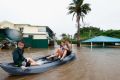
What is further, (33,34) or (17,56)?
(33,34)

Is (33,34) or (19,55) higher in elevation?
(33,34)

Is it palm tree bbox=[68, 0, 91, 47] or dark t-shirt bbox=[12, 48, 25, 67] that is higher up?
palm tree bbox=[68, 0, 91, 47]

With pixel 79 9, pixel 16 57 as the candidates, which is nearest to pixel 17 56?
pixel 16 57

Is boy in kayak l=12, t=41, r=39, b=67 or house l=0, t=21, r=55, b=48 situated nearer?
boy in kayak l=12, t=41, r=39, b=67

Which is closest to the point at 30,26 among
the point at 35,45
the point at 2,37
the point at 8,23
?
the point at 8,23

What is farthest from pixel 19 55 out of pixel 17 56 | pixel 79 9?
pixel 79 9

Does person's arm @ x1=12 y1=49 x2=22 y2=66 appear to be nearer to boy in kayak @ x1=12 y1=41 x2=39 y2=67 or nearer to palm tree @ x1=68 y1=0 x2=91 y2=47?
boy in kayak @ x1=12 y1=41 x2=39 y2=67

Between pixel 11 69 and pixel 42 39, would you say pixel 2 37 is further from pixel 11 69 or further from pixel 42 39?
pixel 11 69

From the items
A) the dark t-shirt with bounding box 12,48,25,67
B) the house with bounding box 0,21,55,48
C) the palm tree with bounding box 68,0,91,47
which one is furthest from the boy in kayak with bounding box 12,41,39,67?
the palm tree with bounding box 68,0,91,47

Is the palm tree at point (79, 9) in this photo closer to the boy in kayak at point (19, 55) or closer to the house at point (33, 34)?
the house at point (33, 34)

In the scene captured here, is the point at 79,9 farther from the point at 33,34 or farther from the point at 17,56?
the point at 17,56

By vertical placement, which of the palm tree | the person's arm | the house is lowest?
the person's arm

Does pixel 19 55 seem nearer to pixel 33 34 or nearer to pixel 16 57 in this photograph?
pixel 16 57

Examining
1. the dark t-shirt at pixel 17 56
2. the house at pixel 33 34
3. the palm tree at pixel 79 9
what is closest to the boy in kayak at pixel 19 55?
the dark t-shirt at pixel 17 56
